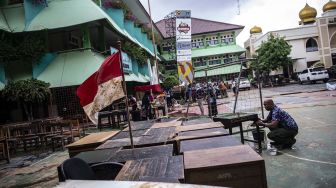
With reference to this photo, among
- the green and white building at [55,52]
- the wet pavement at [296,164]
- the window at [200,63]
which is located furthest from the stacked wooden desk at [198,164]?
the window at [200,63]

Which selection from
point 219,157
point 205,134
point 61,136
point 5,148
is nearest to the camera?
point 219,157

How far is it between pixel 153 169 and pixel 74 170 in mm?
753

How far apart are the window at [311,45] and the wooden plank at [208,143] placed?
137 ft

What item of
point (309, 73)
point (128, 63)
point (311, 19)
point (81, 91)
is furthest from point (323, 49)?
point (81, 91)

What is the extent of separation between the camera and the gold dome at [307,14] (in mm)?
46531

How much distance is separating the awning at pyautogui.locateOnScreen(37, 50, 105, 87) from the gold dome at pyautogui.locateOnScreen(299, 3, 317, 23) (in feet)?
130

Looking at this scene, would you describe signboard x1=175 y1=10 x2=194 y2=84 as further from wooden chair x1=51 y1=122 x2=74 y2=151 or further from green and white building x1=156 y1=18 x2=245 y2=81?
green and white building x1=156 y1=18 x2=245 y2=81

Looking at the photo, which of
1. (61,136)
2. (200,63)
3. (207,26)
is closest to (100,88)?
(61,136)

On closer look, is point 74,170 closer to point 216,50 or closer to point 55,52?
point 55,52

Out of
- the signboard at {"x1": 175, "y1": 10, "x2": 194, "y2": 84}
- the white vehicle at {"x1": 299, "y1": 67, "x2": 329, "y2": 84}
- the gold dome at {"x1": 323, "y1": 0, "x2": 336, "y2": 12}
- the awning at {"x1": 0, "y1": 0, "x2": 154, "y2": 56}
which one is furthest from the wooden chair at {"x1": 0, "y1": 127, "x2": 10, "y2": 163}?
the gold dome at {"x1": 323, "y1": 0, "x2": 336, "y2": 12}

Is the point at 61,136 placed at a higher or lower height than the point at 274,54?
lower

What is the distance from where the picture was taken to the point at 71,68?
16234 millimetres

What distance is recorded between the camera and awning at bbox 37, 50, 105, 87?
51.2 feet

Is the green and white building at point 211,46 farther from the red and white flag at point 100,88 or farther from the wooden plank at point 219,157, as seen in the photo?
the wooden plank at point 219,157
